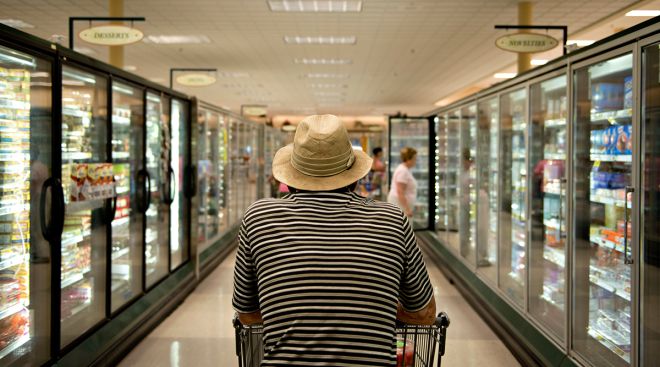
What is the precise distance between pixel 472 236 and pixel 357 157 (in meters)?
6.03

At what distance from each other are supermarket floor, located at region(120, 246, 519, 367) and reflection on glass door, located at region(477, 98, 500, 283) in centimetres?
57

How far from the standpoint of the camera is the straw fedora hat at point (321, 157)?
1931 millimetres

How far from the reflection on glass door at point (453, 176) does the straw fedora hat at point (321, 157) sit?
6.84 m

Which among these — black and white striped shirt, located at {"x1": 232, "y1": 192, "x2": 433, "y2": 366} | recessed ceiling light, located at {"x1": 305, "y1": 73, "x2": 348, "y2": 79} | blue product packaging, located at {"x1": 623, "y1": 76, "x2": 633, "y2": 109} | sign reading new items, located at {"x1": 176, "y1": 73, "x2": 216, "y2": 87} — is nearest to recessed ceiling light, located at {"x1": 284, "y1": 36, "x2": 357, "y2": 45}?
sign reading new items, located at {"x1": 176, "y1": 73, "x2": 216, "y2": 87}

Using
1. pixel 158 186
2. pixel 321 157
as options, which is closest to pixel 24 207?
pixel 321 157

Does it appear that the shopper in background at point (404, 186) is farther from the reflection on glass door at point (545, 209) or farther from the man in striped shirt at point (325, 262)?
the man in striped shirt at point (325, 262)

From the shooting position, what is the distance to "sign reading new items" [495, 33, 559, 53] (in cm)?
884

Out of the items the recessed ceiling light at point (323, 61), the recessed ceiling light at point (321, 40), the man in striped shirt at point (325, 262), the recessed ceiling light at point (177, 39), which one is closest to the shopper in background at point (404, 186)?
the recessed ceiling light at point (321, 40)

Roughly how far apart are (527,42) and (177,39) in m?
7.43

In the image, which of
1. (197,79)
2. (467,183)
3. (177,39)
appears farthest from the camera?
(197,79)

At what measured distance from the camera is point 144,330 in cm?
532

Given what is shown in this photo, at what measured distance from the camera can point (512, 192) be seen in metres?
6.23

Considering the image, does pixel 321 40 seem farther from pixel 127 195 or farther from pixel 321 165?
pixel 321 165

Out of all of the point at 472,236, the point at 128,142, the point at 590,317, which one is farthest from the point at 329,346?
the point at 472,236
